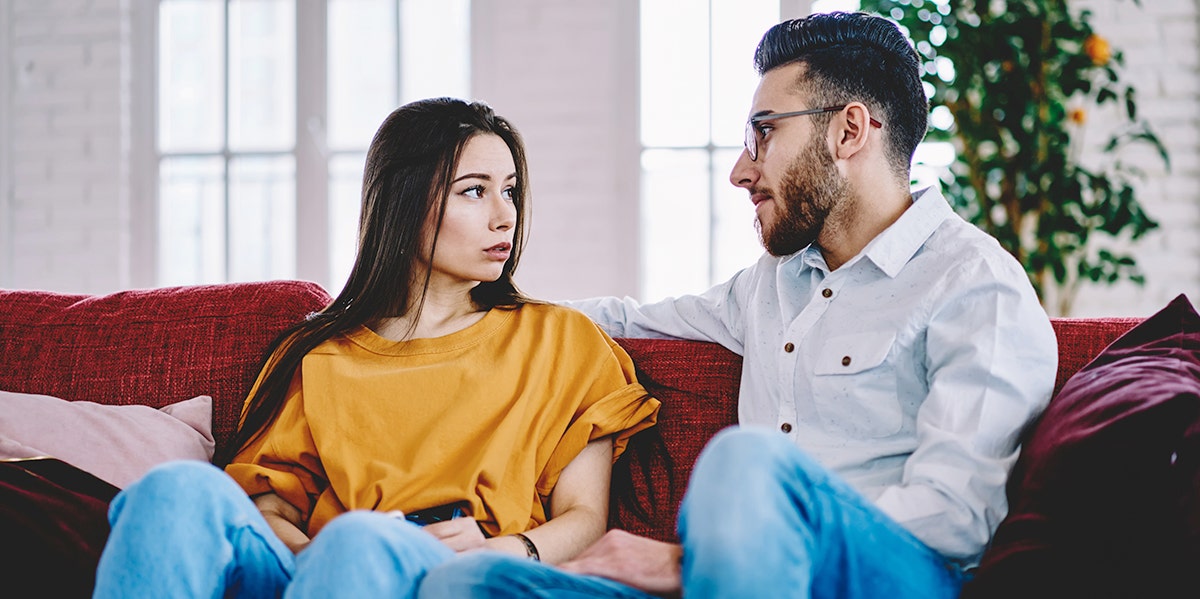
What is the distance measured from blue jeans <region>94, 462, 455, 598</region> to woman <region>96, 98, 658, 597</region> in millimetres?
202

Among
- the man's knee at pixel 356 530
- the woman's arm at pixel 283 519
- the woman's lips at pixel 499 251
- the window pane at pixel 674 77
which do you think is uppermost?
the window pane at pixel 674 77

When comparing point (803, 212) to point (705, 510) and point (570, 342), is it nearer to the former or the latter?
point (570, 342)

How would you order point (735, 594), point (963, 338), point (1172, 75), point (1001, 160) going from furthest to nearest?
1. point (1172, 75)
2. point (1001, 160)
3. point (963, 338)
4. point (735, 594)

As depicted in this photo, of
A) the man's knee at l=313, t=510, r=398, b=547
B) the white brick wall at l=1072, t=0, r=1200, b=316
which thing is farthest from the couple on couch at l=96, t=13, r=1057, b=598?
the white brick wall at l=1072, t=0, r=1200, b=316

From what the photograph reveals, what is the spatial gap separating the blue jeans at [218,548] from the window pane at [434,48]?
2849 millimetres

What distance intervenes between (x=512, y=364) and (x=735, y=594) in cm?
74

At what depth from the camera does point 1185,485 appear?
1123mm

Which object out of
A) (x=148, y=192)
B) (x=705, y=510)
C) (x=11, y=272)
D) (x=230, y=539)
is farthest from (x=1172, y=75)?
(x=11, y=272)

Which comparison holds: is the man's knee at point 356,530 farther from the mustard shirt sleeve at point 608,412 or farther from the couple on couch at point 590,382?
the mustard shirt sleeve at point 608,412

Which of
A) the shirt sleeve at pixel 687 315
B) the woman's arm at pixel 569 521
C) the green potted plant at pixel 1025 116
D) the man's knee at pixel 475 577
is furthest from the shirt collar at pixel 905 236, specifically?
the green potted plant at pixel 1025 116

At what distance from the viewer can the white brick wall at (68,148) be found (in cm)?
395

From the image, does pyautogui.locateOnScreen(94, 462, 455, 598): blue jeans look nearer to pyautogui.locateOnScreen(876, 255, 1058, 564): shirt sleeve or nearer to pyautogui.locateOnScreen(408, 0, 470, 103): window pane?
pyautogui.locateOnScreen(876, 255, 1058, 564): shirt sleeve

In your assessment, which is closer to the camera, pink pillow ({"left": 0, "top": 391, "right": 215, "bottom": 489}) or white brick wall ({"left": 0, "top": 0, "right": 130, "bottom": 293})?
pink pillow ({"left": 0, "top": 391, "right": 215, "bottom": 489})

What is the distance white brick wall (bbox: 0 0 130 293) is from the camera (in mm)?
3951
